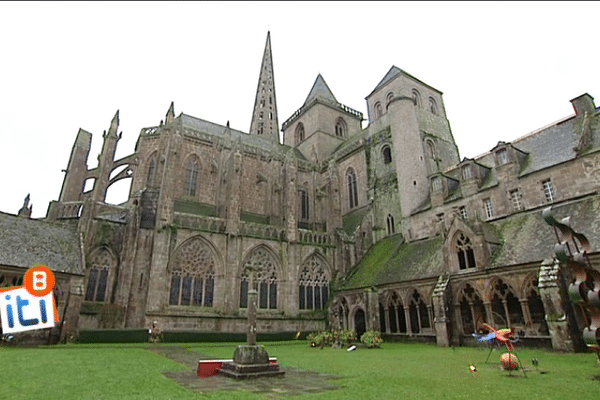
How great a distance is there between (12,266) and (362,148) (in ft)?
91.3

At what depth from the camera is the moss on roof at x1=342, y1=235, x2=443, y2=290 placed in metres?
21.5

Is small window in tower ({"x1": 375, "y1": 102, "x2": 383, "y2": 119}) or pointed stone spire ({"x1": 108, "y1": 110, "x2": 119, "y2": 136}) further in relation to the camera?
small window in tower ({"x1": 375, "y1": 102, "x2": 383, "y2": 119})

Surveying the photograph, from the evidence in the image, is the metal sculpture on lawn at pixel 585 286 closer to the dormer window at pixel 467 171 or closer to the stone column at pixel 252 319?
the stone column at pixel 252 319

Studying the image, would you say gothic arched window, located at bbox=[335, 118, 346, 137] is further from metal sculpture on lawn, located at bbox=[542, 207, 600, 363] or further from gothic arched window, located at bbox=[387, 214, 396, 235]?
metal sculpture on lawn, located at bbox=[542, 207, 600, 363]

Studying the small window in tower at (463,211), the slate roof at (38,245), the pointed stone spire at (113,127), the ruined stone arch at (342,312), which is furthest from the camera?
the pointed stone spire at (113,127)

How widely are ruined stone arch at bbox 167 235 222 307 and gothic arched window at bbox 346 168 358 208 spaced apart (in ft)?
49.8

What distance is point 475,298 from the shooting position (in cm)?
1819

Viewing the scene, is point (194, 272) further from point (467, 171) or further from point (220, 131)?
point (467, 171)

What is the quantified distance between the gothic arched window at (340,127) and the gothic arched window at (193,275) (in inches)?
1070

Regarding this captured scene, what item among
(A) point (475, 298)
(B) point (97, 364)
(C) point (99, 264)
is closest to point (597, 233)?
(A) point (475, 298)

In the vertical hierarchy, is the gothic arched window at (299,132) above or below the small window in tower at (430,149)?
above

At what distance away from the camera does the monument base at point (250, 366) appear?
8.66m

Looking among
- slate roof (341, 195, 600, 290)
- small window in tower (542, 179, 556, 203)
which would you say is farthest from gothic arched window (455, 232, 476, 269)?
small window in tower (542, 179, 556, 203)

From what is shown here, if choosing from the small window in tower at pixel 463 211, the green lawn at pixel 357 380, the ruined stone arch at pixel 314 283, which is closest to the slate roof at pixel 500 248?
the ruined stone arch at pixel 314 283
